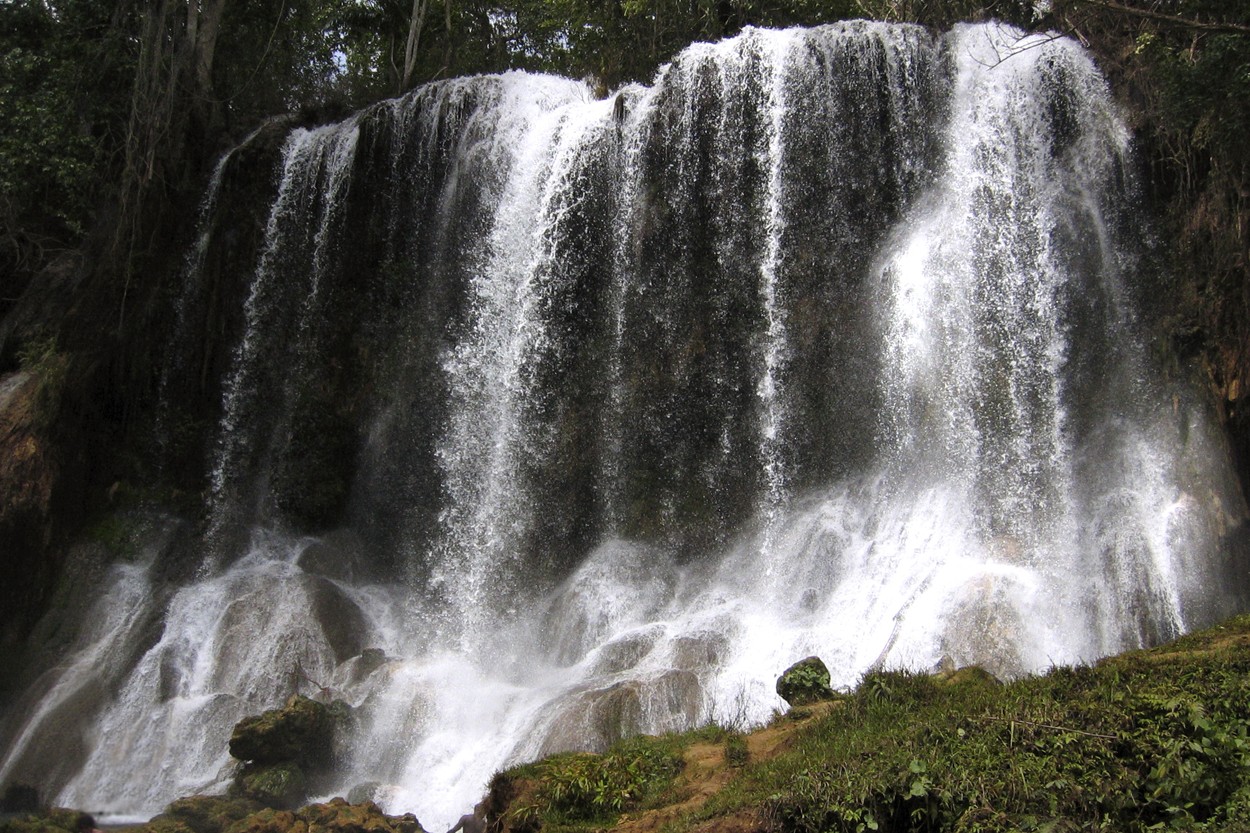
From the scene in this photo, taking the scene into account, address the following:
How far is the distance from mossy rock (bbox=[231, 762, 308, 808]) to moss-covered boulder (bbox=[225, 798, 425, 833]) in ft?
3.33

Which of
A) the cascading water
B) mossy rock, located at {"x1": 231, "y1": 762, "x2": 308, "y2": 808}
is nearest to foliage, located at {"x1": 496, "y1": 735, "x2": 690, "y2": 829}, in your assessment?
the cascading water

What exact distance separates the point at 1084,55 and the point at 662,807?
11416mm

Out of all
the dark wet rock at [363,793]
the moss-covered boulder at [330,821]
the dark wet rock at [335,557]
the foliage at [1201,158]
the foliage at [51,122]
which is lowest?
the moss-covered boulder at [330,821]

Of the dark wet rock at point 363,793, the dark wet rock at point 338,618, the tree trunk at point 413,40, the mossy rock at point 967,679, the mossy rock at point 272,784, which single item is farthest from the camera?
the tree trunk at point 413,40

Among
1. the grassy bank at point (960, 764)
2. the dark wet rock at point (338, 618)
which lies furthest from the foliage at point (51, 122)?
the grassy bank at point (960, 764)

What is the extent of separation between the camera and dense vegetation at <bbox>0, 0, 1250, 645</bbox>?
1162 cm

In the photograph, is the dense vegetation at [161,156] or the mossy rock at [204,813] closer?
→ the mossy rock at [204,813]

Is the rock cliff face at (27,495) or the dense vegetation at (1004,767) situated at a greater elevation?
the rock cliff face at (27,495)

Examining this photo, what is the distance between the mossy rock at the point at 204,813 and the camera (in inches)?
375

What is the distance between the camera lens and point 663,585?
1295cm

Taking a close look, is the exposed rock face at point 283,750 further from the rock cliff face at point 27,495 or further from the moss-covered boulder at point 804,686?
the moss-covered boulder at point 804,686

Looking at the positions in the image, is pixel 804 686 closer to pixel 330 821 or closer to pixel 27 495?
pixel 330 821

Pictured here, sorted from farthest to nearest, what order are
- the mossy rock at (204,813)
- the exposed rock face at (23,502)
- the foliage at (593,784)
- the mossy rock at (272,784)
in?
1. the exposed rock face at (23,502)
2. the mossy rock at (272,784)
3. the mossy rock at (204,813)
4. the foliage at (593,784)

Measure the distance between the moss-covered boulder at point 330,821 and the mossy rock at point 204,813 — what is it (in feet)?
1.57
